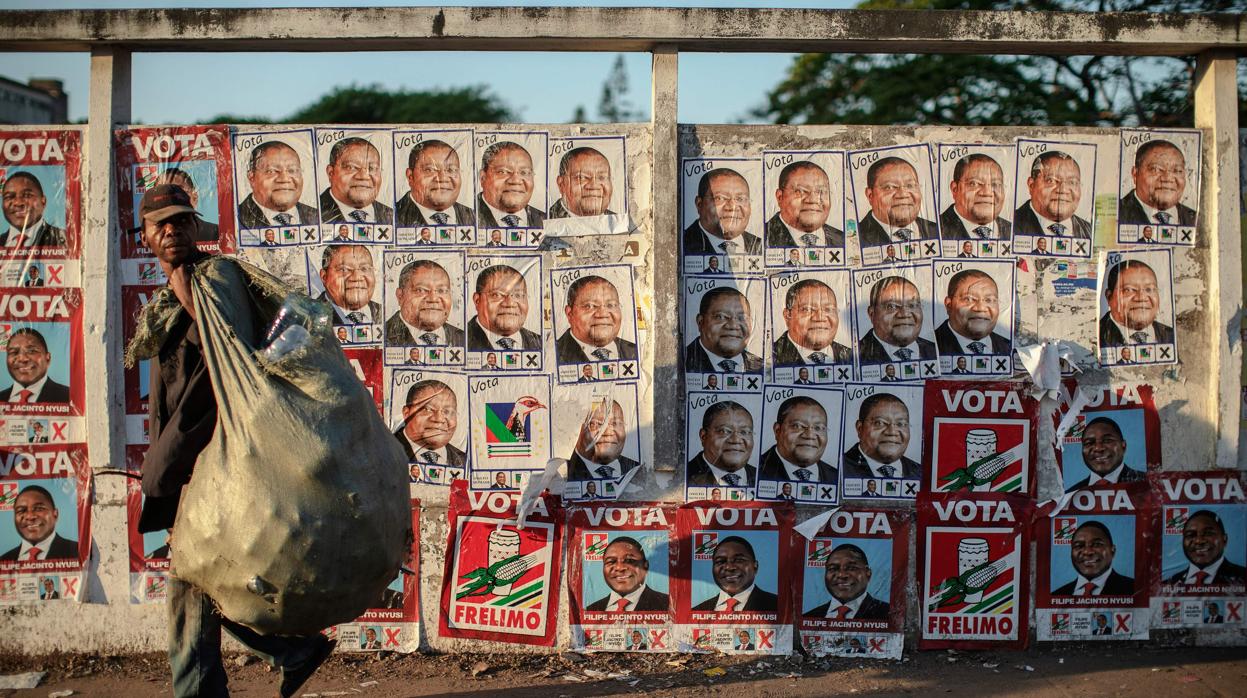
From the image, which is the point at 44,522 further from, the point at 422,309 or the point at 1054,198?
the point at 1054,198

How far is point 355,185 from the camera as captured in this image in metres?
4.52

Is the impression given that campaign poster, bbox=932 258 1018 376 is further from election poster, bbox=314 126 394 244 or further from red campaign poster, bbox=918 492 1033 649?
election poster, bbox=314 126 394 244

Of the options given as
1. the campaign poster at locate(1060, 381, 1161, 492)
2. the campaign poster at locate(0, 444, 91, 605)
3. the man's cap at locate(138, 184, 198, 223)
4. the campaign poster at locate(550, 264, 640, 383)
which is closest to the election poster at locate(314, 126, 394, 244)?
the campaign poster at locate(550, 264, 640, 383)

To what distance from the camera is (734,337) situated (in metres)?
4.53

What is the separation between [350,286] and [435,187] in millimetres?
591

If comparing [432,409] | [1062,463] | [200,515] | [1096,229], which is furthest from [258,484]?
[1096,229]

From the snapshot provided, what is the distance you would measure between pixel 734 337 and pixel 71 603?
3247 mm

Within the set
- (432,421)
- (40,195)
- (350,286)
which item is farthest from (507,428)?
(40,195)

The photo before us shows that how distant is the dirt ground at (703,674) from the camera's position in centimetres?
421

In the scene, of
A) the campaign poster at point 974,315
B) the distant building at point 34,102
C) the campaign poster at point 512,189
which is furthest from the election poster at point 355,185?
the distant building at point 34,102

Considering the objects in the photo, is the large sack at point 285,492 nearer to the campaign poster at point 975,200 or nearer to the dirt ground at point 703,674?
the dirt ground at point 703,674

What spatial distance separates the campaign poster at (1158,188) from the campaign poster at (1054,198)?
16cm

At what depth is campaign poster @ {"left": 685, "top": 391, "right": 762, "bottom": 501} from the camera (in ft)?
14.8

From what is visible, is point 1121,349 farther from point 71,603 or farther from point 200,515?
point 71,603
